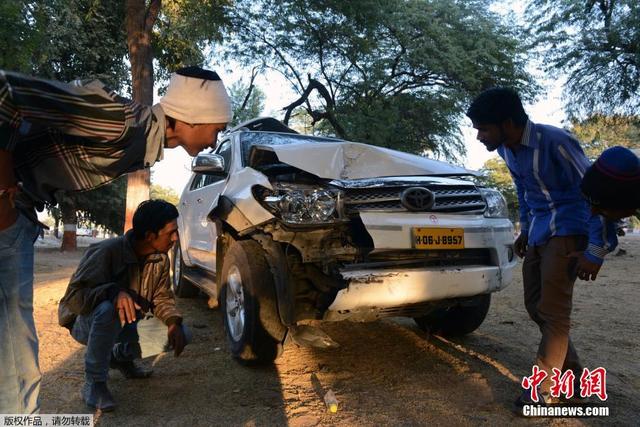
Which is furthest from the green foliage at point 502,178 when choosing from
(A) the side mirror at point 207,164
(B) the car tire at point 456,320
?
(A) the side mirror at point 207,164

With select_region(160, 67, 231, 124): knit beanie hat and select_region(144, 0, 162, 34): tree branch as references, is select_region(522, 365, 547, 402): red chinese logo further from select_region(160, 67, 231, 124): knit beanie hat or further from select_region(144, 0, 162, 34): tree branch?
select_region(144, 0, 162, 34): tree branch

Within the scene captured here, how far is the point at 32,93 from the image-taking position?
137cm

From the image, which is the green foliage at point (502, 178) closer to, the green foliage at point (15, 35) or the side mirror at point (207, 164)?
the green foliage at point (15, 35)

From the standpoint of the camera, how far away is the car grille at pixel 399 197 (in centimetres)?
339

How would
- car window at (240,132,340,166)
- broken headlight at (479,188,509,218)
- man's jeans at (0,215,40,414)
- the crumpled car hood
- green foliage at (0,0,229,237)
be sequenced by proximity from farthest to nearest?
1. green foliage at (0,0,229,237)
2. car window at (240,132,340,166)
3. broken headlight at (479,188,509,218)
4. the crumpled car hood
5. man's jeans at (0,215,40,414)

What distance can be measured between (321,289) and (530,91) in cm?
1273

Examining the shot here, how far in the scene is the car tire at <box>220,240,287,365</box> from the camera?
3260 millimetres

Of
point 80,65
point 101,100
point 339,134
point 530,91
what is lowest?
point 101,100

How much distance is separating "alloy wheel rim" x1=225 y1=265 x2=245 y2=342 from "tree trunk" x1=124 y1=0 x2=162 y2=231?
4.87m

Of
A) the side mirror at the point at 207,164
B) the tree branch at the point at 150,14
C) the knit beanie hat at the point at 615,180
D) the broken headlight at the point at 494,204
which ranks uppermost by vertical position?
the tree branch at the point at 150,14

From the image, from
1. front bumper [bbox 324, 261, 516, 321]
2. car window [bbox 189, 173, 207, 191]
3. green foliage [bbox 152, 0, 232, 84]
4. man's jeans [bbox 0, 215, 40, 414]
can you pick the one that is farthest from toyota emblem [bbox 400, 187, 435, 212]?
green foliage [bbox 152, 0, 232, 84]

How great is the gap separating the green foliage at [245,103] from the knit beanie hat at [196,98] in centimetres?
1391

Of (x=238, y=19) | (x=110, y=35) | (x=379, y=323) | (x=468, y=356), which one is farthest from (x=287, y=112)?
(x=468, y=356)

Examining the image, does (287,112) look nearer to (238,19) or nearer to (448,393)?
(238,19)
